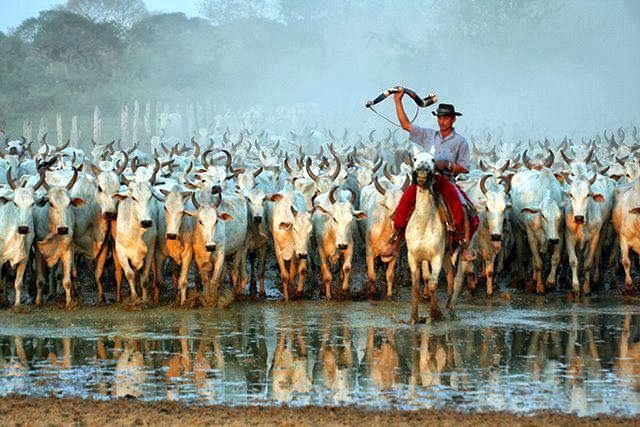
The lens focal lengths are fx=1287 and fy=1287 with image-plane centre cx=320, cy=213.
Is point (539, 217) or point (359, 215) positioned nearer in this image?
point (359, 215)

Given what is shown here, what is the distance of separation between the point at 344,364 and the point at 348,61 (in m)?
62.7

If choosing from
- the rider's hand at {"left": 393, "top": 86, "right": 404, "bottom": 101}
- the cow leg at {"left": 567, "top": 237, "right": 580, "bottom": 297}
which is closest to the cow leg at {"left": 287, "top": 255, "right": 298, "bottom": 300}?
the cow leg at {"left": 567, "top": 237, "right": 580, "bottom": 297}

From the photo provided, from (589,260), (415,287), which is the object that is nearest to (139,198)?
(415,287)

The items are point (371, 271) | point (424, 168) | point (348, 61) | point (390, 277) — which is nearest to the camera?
point (424, 168)

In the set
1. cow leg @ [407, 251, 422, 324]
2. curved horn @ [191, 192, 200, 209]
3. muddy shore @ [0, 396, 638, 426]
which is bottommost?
muddy shore @ [0, 396, 638, 426]

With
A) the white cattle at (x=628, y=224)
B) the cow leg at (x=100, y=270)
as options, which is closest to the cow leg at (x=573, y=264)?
the white cattle at (x=628, y=224)

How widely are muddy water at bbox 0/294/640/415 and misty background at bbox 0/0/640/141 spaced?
42.0 m

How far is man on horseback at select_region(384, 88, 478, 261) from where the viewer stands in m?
12.8

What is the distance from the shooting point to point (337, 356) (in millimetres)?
10727

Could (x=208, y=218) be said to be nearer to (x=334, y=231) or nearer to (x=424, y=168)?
(x=334, y=231)

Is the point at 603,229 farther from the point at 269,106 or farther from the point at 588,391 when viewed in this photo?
the point at 269,106

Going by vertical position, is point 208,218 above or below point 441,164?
below

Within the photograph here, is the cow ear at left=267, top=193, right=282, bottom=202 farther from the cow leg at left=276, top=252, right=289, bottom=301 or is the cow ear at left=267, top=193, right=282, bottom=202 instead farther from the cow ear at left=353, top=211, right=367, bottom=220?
the cow ear at left=353, top=211, right=367, bottom=220

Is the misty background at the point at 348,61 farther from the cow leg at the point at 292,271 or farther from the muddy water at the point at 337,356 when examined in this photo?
the muddy water at the point at 337,356
